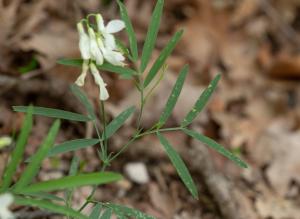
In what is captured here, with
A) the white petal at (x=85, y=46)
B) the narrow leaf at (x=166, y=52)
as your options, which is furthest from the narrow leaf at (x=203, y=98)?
the white petal at (x=85, y=46)

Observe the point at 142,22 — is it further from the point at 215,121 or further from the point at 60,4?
the point at 215,121

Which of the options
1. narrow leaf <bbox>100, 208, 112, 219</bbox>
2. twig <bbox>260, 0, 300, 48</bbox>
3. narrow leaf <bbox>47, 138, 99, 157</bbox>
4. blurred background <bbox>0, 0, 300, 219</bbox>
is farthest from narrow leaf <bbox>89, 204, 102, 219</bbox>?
twig <bbox>260, 0, 300, 48</bbox>

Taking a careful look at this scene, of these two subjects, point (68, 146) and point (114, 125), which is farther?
point (114, 125)

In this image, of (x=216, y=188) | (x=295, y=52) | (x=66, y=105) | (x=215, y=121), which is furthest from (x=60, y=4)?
(x=295, y=52)

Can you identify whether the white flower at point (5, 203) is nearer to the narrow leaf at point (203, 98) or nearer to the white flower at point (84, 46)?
the white flower at point (84, 46)

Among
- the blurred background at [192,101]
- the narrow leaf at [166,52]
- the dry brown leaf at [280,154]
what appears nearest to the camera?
the narrow leaf at [166,52]

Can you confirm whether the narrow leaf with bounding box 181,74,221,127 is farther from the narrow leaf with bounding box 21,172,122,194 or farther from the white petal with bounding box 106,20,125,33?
the narrow leaf with bounding box 21,172,122,194

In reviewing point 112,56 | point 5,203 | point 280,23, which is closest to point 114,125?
point 112,56

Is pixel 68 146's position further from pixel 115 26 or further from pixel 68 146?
pixel 115 26
